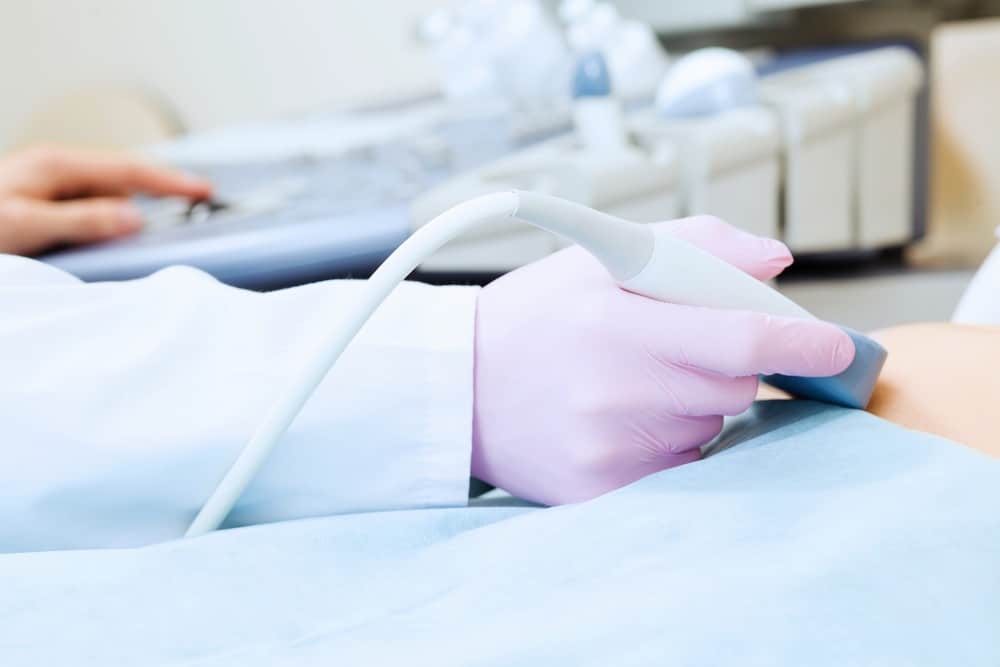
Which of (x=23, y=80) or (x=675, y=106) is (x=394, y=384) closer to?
(x=675, y=106)

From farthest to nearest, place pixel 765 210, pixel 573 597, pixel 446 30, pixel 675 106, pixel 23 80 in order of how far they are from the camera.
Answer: pixel 23 80 → pixel 446 30 → pixel 765 210 → pixel 675 106 → pixel 573 597

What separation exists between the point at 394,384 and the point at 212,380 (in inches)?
2.8

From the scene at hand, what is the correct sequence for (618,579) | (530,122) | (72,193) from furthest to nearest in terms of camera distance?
(530,122), (72,193), (618,579)

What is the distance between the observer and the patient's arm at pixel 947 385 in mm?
373

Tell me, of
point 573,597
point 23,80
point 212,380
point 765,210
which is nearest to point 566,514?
point 573,597

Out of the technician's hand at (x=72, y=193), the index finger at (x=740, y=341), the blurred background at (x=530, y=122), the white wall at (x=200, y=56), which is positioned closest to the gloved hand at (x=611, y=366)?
the index finger at (x=740, y=341)

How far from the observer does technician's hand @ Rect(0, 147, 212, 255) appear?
81 centimetres

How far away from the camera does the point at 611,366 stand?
1.23ft

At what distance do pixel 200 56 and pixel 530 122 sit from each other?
157 cm

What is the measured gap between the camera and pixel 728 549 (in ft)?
1.00

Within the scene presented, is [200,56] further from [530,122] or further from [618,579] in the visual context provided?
[618,579]

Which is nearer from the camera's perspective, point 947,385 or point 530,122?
point 947,385

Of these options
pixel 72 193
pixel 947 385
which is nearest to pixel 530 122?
pixel 72 193

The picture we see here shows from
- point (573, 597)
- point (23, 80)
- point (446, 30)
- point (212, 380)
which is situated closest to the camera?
point (573, 597)
